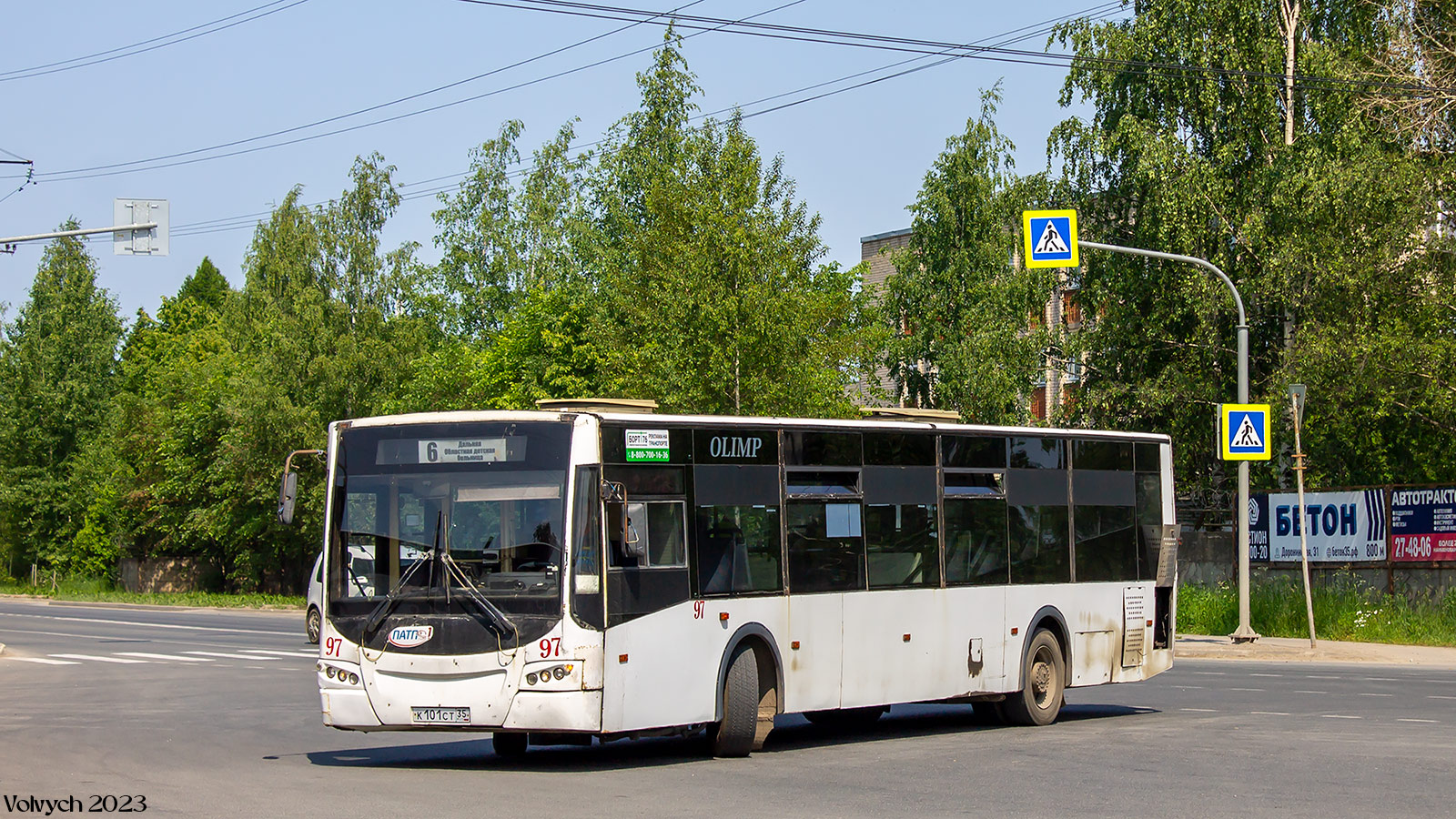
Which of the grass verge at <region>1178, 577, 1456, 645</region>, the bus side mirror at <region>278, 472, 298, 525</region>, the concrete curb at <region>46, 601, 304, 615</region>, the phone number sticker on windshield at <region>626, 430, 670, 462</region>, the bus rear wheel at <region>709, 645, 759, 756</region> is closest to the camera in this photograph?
the phone number sticker on windshield at <region>626, 430, 670, 462</region>

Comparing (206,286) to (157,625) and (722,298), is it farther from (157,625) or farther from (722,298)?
(722,298)

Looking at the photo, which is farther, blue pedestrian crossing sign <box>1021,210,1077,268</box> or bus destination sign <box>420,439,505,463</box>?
blue pedestrian crossing sign <box>1021,210,1077,268</box>

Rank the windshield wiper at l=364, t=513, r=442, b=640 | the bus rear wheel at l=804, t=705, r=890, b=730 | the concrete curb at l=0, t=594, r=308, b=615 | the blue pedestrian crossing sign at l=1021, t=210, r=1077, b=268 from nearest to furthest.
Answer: the windshield wiper at l=364, t=513, r=442, b=640, the bus rear wheel at l=804, t=705, r=890, b=730, the blue pedestrian crossing sign at l=1021, t=210, r=1077, b=268, the concrete curb at l=0, t=594, r=308, b=615

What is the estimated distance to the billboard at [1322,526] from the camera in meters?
31.3

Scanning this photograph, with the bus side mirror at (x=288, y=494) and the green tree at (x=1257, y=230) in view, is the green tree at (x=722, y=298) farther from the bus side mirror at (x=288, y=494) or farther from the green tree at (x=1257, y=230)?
the bus side mirror at (x=288, y=494)

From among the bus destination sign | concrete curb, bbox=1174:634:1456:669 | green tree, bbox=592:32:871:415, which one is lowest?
concrete curb, bbox=1174:634:1456:669

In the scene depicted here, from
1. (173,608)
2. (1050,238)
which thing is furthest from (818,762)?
(173,608)

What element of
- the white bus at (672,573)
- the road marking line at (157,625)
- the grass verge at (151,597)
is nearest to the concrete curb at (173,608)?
the grass verge at (151,597)

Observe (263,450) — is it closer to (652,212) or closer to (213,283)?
(652,212)

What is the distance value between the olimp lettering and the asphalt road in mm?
2452

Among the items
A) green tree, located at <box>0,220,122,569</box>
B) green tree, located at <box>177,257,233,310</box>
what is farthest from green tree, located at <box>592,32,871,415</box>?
green tree, located at <box>177,257,233,310</box>

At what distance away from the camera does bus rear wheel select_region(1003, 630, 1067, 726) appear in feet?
53.5

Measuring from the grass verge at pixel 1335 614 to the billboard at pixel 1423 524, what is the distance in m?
0.84

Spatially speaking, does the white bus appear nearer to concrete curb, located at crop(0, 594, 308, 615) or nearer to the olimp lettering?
the olimp lettering
